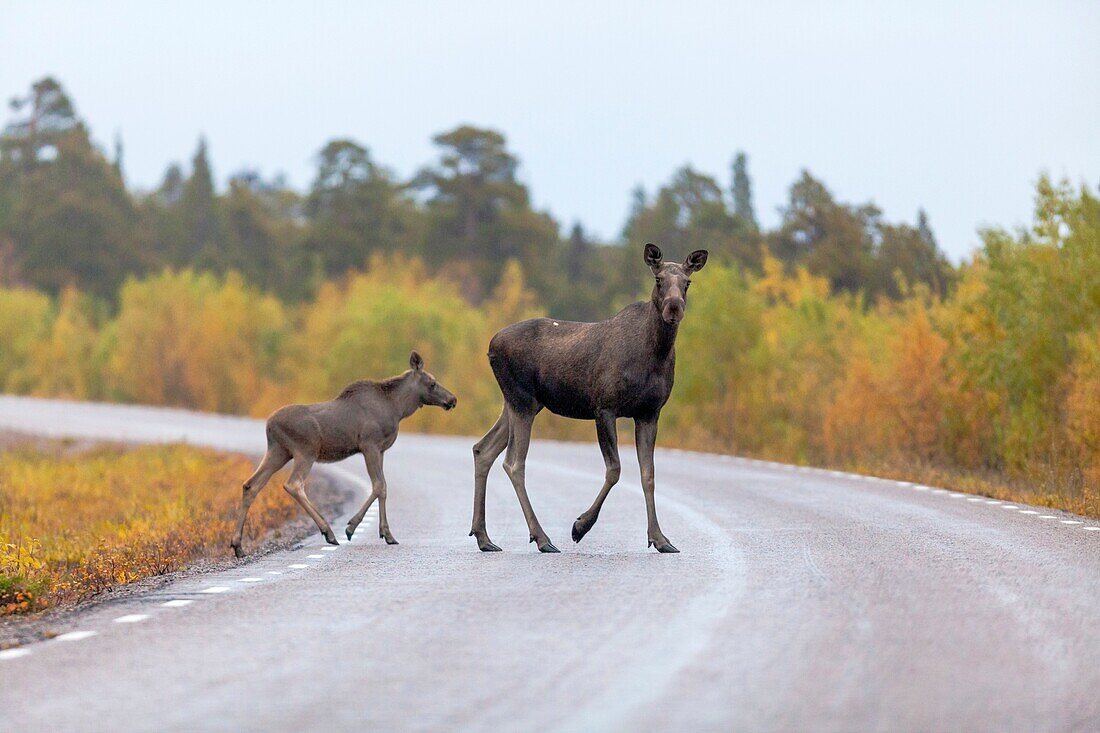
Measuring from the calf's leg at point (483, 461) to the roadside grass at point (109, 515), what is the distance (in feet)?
8.81

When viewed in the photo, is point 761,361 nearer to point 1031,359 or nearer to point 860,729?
point 1031,359

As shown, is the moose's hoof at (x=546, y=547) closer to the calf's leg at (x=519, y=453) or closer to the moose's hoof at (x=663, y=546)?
the calf's leg at (x=519, y=453)

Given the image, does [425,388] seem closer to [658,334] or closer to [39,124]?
[658,334]

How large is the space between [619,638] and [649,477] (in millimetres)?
5360

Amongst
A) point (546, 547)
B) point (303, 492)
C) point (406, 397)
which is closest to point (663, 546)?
point (546, 547)

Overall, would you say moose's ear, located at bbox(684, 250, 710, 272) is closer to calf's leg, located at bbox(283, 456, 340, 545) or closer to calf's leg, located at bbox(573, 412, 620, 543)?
calf's leg, located at bbox(573, 412, 620, 543)

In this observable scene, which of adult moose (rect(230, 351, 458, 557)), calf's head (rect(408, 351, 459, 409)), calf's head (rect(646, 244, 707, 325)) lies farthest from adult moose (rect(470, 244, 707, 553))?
calf's head (rect(408, 351, 459, 409))

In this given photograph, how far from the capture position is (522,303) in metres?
68.5

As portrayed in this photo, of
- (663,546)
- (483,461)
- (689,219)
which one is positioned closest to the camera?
(663,546)

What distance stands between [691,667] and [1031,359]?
2061 cm

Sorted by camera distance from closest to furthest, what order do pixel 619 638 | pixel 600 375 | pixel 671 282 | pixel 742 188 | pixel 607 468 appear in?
pixel 619 638 → pixel 671 282 → pixel 607 468 → pixel 600 375 → pixel 742 188

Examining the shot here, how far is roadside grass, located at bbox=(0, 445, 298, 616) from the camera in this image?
14180mm

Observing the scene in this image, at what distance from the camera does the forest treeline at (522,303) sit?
28094mm

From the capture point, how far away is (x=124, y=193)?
10300cm
